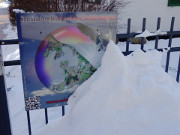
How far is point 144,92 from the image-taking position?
1.71 m

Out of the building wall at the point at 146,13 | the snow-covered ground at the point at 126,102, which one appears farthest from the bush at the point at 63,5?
the snow-covered ground at the point at 126,102

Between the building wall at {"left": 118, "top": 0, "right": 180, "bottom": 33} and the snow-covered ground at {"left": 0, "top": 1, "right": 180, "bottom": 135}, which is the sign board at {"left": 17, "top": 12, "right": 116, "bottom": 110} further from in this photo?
the building wall at {"left": 118, "top": 0, "right": 180, "bottom": 33}

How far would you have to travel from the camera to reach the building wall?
7.85 metres

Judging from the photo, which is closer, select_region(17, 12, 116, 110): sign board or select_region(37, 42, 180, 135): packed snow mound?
select_region(37, 42, 180, 135): packed snow mound

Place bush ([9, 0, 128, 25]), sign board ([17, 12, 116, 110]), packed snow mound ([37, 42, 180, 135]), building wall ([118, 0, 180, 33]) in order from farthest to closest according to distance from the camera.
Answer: building wall ([118, 0, 180, 33]) < bush ([9, 0, 128, 25]) < sign board ([17, 12, 116, 110]) < packed snow mound ([37, 42, 180, 135])

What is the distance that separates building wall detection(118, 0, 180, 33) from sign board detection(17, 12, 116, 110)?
5.70 m

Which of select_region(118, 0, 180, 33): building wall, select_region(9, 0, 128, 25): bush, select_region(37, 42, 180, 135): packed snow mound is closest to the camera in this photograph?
select_region(37, 42, 180, 135): packed snow mound

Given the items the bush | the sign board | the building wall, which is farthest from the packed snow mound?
the building wall

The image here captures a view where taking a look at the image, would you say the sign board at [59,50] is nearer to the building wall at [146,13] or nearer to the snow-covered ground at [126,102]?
the snow-covered ground at [126,102]

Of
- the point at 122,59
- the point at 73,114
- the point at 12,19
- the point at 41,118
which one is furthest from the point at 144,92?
the point at 12,19

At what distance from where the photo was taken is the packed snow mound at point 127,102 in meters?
1.58

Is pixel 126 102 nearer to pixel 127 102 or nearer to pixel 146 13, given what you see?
pixel 127 102

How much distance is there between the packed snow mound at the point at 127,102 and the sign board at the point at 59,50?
8.4 inches

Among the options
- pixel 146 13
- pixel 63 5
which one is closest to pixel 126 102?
pixel 63 5
